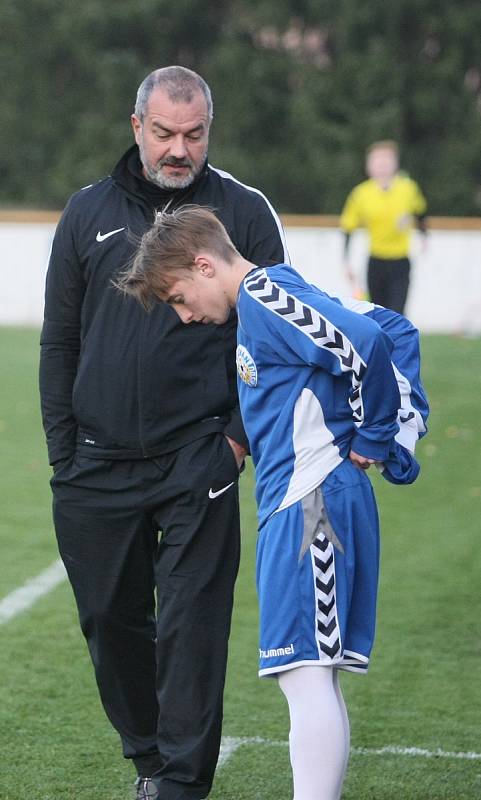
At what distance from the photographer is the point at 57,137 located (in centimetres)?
3734

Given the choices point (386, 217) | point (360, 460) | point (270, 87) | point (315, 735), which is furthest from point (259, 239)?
point (270, 87)

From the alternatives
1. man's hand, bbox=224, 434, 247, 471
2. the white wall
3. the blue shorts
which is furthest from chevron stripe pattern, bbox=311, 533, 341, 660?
the white wall

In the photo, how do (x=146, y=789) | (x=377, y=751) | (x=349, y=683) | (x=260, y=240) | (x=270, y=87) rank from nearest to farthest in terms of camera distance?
(x=260, y=240) < (x=146, y=789) < (x=377, y=751) < (x=349, y=683) < (x=270, y=87)

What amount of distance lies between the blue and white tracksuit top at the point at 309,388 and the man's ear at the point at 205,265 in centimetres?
11

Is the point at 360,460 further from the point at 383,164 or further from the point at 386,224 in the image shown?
the point at 383,164

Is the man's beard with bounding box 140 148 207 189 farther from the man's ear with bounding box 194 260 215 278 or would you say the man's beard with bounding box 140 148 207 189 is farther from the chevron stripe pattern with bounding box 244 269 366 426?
the chevron stripe pattern with bounding box 244 269 366 426

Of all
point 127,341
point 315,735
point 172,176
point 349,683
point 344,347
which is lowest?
point 349,683

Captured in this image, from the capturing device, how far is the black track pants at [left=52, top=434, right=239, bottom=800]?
4000mm

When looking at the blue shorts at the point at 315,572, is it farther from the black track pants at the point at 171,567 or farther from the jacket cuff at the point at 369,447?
the black track pants at the point at 171,567

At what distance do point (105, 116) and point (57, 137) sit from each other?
1.72 m

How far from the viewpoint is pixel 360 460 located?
3.53 metres

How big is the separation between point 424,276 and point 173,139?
15618mm

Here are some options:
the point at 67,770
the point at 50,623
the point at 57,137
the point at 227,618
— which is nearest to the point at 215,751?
the point at 227,618

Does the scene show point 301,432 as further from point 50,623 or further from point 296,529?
point 50,623
